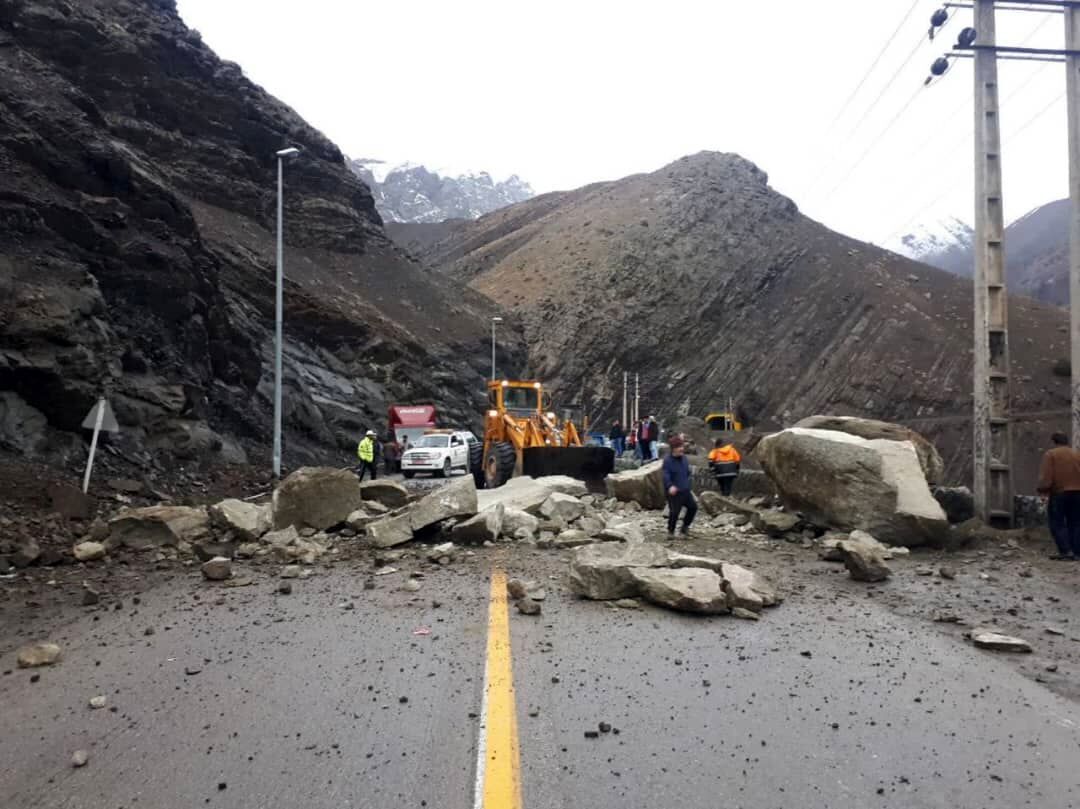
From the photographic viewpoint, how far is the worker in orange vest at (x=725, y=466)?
17875mm

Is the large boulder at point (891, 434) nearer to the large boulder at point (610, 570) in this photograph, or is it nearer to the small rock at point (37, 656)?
the large boulder at point (610, 570)

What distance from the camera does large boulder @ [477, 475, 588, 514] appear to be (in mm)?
12719

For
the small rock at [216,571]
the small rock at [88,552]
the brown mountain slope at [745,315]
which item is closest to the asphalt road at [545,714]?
the small rock at [216,571]

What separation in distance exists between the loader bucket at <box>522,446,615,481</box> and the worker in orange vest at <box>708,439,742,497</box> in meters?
3.58

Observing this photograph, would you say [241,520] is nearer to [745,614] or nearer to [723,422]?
[745,614]

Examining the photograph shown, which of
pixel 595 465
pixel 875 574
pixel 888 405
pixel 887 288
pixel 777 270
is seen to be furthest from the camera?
pixel 777 270

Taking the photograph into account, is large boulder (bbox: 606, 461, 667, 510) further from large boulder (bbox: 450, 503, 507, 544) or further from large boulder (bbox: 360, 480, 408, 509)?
large boulder (bbox: 450, 503, 507, 544)

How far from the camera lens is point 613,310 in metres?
66.2

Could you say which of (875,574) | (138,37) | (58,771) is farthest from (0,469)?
(138,37)

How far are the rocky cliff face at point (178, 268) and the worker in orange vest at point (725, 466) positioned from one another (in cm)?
1198

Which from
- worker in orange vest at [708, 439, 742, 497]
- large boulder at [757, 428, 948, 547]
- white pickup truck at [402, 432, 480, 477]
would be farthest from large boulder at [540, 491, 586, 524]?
white pickup truck at [402, 432, 480, 477]

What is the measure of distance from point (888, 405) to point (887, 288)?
15162 millimetres

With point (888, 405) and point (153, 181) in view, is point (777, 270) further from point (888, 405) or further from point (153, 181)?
point (153, 181)

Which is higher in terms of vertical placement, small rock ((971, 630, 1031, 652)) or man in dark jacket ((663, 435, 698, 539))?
man in dark jacket ((663, 435, 698, 539))
